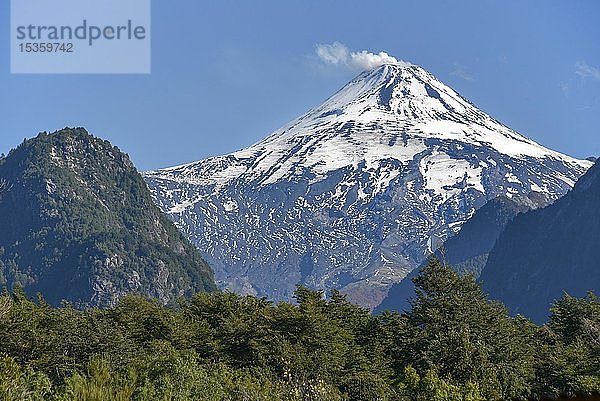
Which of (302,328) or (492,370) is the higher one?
(302,328)

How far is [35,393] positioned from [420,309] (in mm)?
34821

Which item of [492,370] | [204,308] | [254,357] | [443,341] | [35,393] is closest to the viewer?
[35,393]

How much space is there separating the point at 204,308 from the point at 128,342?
15.8m

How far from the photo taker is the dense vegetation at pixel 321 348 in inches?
1564

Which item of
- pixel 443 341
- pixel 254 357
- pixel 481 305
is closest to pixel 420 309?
pixel 481 305

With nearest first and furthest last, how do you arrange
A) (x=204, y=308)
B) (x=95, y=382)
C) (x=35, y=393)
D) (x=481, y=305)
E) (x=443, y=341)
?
(x=95, y=382) < (x=35, y=393) < (x=443, y=341) < (x=481, y=305) < (x=204, y=308)

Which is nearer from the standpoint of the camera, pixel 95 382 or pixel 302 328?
pixel 95 382

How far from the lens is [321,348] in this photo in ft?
179

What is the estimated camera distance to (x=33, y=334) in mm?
52094

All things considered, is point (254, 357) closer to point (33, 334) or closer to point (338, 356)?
point (338, 356)

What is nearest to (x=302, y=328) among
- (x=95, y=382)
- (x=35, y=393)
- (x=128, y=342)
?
(x=128, y=342)

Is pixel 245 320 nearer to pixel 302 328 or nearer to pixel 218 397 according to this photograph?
pixel 302 328

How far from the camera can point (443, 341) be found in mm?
49469

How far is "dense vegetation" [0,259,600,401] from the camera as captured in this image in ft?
130
